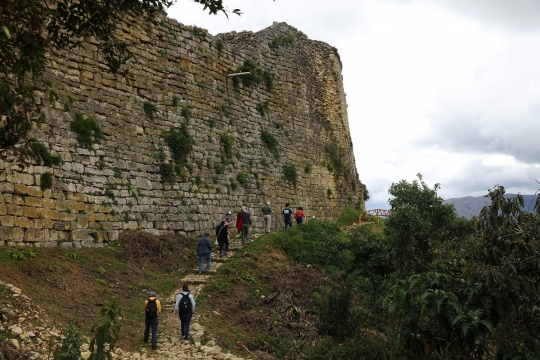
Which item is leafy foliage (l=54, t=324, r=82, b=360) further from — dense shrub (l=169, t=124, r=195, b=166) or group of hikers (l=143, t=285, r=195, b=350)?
dense shrub (l=169, t=124, r=195, b=166)

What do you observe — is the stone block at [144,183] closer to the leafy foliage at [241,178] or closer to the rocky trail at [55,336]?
the rocky trail at [55,336]

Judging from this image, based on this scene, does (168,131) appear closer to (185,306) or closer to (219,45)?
(219,45)

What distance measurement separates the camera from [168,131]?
16719mm

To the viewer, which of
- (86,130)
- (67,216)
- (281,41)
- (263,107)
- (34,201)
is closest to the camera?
(34,201)

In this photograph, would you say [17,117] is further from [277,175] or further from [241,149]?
[277,175]

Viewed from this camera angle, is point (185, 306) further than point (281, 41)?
No

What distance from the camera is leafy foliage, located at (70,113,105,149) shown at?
44.4ft

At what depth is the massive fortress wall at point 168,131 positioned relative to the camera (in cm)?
1278

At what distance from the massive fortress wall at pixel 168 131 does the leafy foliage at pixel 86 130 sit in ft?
0.50

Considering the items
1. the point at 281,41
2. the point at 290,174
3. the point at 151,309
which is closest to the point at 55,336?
the point at 151,309

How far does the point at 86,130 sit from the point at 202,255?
432 centimetres

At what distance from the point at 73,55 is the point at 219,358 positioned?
8550 mm

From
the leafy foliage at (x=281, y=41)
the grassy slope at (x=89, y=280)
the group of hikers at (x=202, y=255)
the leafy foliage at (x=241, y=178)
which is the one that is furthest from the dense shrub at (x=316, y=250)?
A: the leafy foliage at (x=281, y=41)

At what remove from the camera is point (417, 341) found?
673 cm
